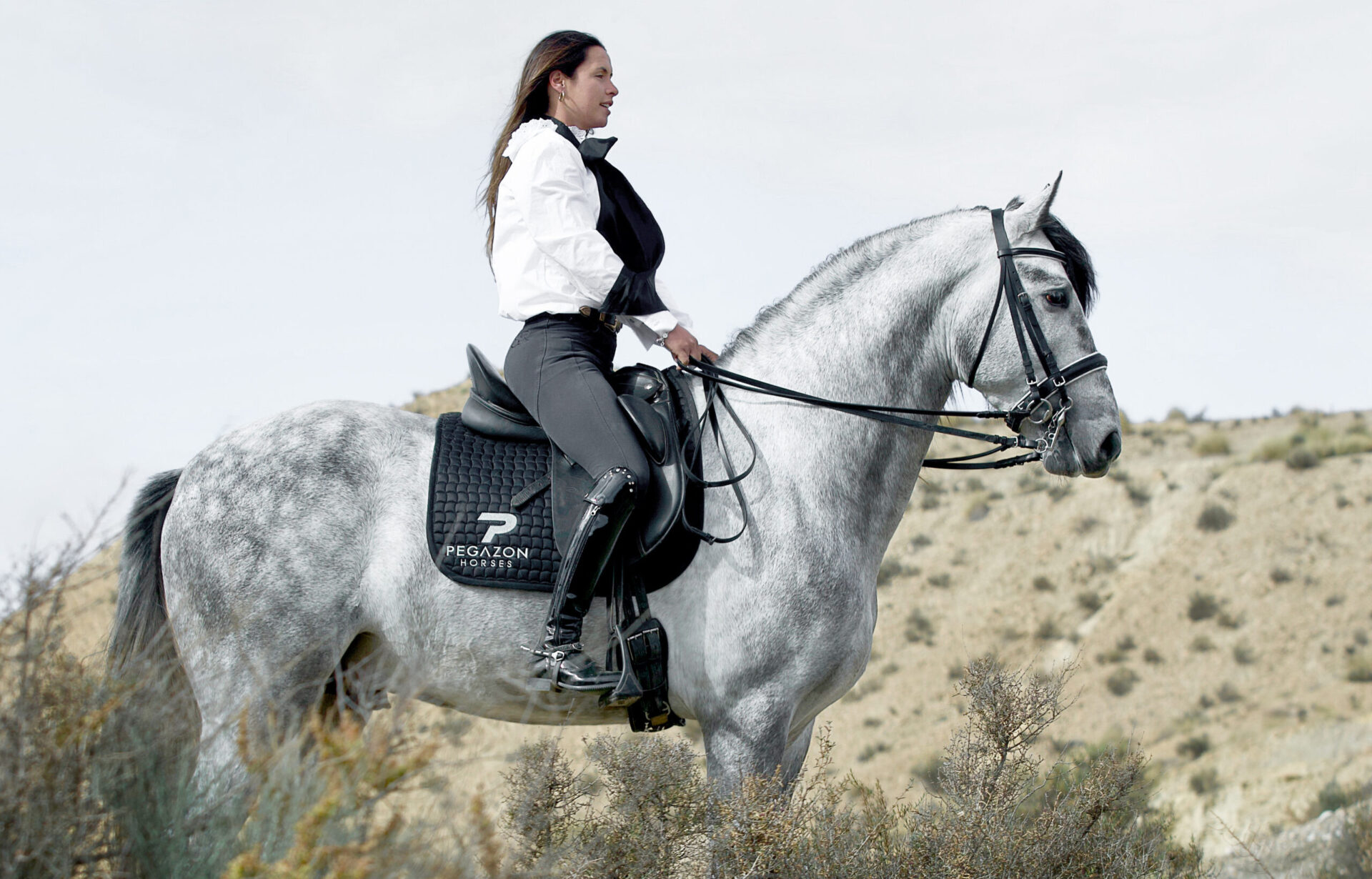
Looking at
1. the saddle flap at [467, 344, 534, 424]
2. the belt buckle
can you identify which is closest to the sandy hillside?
the saddle flap at [467, 344, 534, 424]

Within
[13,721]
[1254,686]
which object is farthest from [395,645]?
[1254,686]

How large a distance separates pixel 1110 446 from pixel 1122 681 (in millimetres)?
17061

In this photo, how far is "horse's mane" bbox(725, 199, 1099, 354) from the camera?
4.46 m

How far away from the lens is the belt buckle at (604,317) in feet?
13.8

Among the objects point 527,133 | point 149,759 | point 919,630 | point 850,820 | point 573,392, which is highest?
point 527,133

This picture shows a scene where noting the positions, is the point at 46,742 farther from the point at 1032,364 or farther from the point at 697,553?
the point at 1032,364

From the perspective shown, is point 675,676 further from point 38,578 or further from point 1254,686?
point 1254,686

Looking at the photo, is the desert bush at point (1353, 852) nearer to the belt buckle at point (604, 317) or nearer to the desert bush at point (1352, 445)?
the belt buckle at point (604, 317)

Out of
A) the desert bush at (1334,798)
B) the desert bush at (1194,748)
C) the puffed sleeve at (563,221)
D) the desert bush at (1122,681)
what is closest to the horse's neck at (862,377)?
the puffed sleeve at (563,221)

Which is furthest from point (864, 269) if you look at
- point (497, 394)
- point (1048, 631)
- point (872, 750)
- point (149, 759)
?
point (1048, 631)

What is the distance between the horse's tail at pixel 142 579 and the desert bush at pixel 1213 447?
1214 inches

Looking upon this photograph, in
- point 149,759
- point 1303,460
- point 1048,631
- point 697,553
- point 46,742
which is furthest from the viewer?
point 1303,460

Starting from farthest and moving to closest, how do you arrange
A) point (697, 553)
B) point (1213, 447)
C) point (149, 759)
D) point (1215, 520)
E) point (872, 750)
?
point (1213, 447)
point (1215, 520)
point (872, 750)
point (697, 553)
point (149, 759)

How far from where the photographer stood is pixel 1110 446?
411 centimetres
